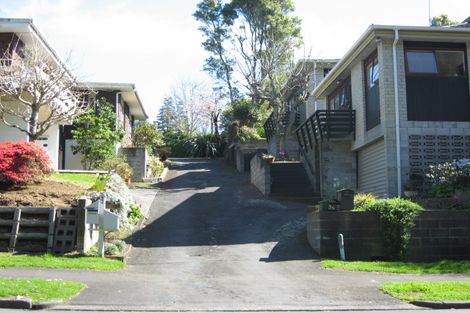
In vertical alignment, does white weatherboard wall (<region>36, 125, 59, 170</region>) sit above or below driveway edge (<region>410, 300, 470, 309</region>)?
above

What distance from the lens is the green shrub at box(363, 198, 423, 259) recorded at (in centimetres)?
1424

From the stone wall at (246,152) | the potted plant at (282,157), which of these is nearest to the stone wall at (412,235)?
the potted plant at (282,157)

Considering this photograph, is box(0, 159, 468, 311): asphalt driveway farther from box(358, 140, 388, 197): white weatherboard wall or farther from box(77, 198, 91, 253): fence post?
box(358, 140, 388, 197): white weatherboard wall

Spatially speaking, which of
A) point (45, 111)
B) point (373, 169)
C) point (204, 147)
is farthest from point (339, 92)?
point (204, 147)

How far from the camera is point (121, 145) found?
29344mm

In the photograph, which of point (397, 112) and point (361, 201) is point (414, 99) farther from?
point (361, 201)

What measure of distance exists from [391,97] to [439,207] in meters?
4.61

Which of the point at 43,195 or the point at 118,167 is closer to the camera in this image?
the point at 43,195

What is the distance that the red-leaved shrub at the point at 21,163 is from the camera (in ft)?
53.1

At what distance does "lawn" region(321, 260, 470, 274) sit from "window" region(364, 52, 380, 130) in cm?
727

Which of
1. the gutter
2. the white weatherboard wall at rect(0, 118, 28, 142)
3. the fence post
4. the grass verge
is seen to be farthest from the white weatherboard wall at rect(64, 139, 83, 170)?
the grass verge

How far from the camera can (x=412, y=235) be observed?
46.8 feet

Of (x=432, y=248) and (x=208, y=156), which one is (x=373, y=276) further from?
(x=208, y=156)

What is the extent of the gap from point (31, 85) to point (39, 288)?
11512 millimetres
